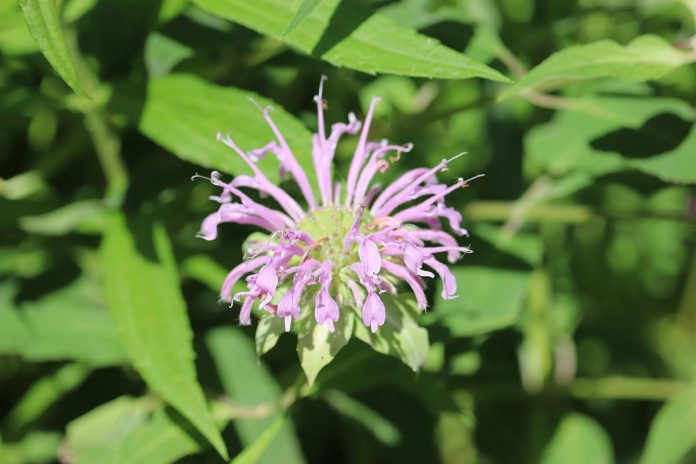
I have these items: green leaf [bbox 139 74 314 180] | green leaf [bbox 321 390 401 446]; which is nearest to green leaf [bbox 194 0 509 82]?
green leaf [bbox 139 74 314 180]

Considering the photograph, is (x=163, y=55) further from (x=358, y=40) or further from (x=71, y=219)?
(x=358, y=40)

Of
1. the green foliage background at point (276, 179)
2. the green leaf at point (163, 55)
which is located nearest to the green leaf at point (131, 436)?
the green foliage background at point (276, 179)

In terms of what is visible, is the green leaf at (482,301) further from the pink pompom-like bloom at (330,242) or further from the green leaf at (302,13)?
the green leaf at (302,13)

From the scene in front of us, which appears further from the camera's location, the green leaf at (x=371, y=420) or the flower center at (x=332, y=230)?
the green leaf at (x=371, y=420)

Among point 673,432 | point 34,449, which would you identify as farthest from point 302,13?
point 673,432

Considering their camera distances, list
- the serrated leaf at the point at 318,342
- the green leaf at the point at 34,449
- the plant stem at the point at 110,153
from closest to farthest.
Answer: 1. the serrated leaf at the point at 318,342
2. the plant stem at the point at 110,153
3. the green leaf at the point at 34,449

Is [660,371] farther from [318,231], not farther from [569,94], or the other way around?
[318,231]

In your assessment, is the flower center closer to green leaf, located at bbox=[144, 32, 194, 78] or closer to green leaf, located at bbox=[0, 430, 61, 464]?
green leaf, located at bbox=[144, 32, 194, 78]
